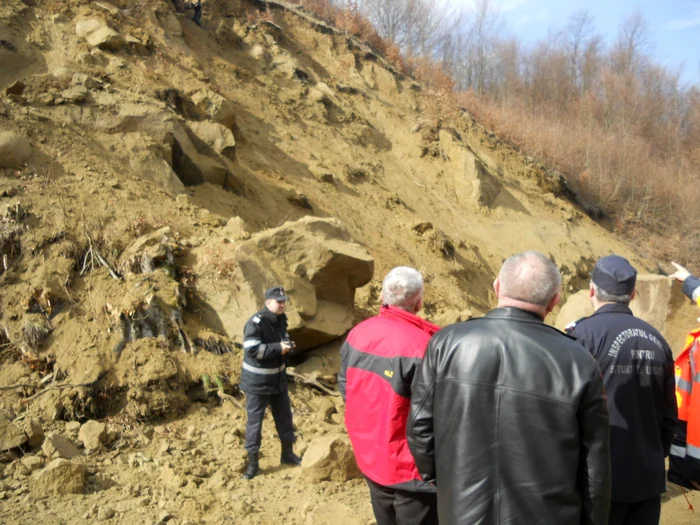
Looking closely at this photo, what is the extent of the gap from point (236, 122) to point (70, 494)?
9.98 meters

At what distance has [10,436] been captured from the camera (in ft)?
16.9

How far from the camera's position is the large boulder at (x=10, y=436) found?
16.7 feet

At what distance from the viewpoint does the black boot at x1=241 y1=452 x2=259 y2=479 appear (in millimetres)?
5164

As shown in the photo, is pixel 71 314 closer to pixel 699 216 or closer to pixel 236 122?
pixel 236 122

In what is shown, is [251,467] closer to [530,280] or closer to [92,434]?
[92,434]

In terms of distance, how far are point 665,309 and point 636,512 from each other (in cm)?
676

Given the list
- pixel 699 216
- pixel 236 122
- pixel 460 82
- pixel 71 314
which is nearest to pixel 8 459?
pixel 71 314

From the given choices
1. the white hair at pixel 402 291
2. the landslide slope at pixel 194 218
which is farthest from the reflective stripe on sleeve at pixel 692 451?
the landslide slope at pixel 194 218

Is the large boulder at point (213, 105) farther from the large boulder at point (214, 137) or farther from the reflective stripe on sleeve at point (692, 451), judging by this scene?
the reflective stripe on sleeve at point (692, 451)

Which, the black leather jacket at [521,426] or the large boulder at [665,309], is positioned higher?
the black leather jacket at [521,426]

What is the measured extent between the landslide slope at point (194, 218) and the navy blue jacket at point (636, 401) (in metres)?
2.09

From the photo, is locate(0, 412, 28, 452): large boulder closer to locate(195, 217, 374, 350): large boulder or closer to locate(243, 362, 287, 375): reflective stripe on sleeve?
locate(243, 362, 287, 375): reflective stripe on sleeve

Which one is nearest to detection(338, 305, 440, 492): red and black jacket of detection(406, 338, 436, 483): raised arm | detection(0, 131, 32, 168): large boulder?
detection(406, 338, 436, 483): raised arm

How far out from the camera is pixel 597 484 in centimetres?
210
